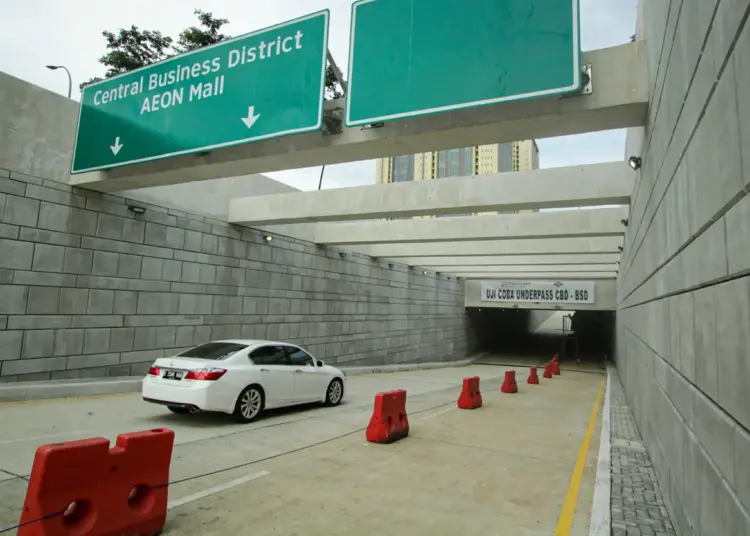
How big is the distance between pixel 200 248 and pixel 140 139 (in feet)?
17.0

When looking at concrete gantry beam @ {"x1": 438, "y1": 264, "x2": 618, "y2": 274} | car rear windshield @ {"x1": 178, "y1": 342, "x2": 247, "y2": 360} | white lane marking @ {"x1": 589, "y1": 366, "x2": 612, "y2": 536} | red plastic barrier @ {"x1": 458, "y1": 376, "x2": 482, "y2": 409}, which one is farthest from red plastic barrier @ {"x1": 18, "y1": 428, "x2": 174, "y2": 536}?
concrete gantry beam @ {"x1": 438, "y1": 264, "x2": 618, "y2": 274}

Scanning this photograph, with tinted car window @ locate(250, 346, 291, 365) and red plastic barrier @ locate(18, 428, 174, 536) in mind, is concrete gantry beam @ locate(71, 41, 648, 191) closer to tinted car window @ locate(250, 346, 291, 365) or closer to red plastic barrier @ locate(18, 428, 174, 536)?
tinted car window @ locate(250, 346, 291, 365)

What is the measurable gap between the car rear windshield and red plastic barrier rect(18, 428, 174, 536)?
437cm

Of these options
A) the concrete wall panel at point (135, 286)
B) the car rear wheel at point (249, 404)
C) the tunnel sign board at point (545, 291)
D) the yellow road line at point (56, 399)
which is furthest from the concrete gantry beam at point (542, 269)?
the yellow road line at point (56, 399)

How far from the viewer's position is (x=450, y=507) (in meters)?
4.77

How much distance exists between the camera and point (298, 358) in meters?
9.73

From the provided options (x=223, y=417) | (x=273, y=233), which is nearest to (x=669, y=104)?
(x=223, y=417)

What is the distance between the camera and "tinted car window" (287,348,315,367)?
9586 millimetres

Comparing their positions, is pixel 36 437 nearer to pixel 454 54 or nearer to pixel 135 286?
pixel 135 286

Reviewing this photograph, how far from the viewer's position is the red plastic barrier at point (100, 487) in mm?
3264

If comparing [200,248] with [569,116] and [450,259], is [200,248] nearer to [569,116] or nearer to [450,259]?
[569,116]

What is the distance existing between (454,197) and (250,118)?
627cm

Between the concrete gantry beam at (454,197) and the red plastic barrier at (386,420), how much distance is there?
618cm

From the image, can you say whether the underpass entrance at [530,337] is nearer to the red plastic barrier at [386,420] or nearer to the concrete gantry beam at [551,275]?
the concrete gantry beam at [551,275]
